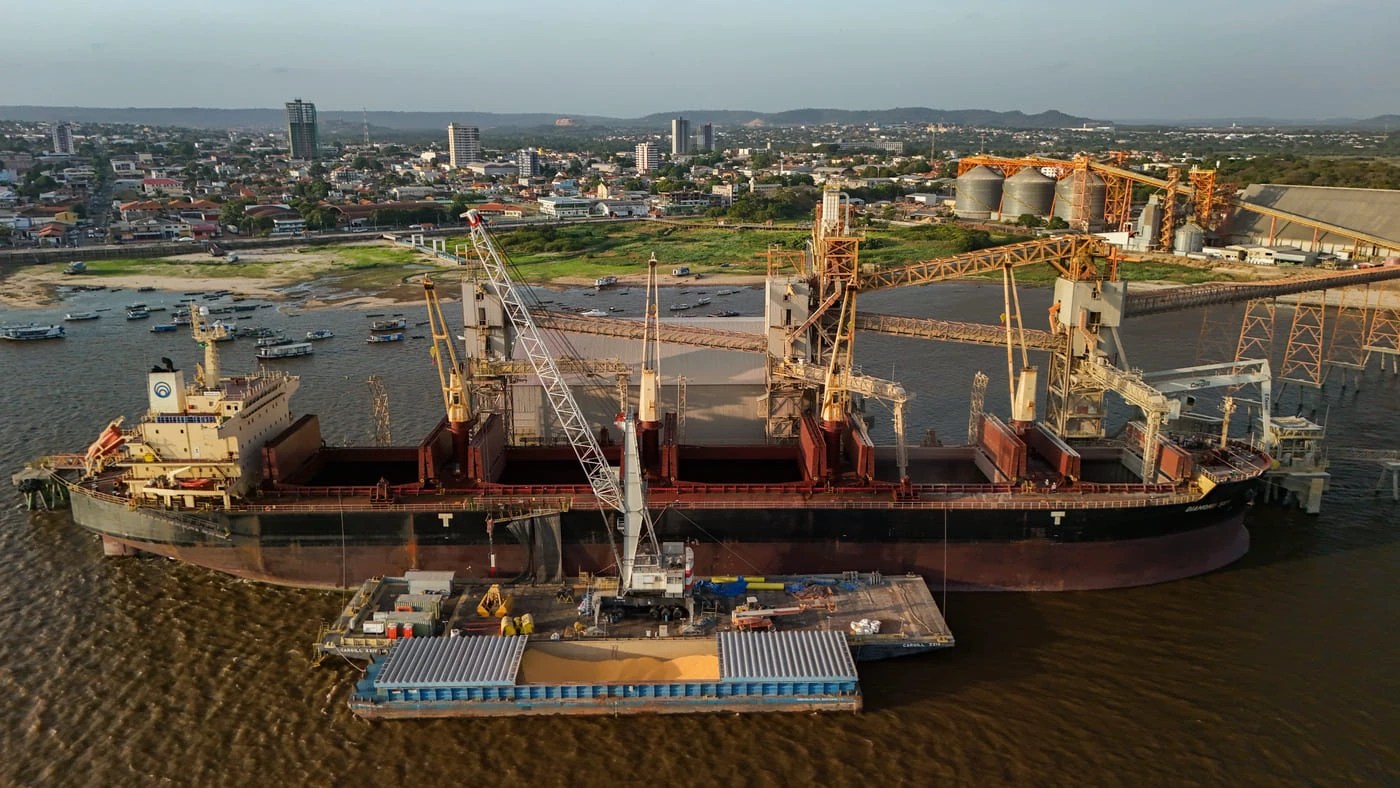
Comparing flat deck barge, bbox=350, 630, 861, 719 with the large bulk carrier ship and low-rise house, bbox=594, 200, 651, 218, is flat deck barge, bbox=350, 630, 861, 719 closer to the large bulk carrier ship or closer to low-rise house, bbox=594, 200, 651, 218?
the large bulk carrier ship

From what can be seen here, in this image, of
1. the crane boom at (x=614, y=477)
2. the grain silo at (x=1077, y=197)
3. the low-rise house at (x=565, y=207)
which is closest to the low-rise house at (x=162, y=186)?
the low-rise house at (x=565, y=207)

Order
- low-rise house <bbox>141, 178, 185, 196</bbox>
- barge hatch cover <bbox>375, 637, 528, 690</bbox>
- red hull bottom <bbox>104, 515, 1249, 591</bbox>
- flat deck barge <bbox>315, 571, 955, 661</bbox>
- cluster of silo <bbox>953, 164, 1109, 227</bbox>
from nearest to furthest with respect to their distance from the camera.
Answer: barge hatch cover <bbox>375, 637, 528, 690</bbox> → flat deck barge <bbox>315, 571, 955, 661</bbox> → red hull bottom <bbox>104, 515, 1249, 591</bbox> → cluster of silo <bbox>953, 164, 1109, 227</bbox> → low-rise house <bbox>141, 178, 185, 196</bbox>

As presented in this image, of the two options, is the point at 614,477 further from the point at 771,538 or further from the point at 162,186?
the point at 162,186

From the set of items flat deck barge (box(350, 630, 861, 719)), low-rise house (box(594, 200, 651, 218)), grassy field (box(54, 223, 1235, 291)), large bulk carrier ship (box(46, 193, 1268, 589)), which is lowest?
flat deck barge (box(350, 630, 861, 719))

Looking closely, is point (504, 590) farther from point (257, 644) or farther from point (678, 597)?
point (257, 644)

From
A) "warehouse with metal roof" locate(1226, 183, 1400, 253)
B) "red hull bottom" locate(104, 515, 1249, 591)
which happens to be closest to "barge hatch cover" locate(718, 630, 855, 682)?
"red hull bottom" locate(104, 515, 1249, 591)

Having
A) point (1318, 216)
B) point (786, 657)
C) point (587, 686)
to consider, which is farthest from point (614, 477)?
point (1318, 216)
